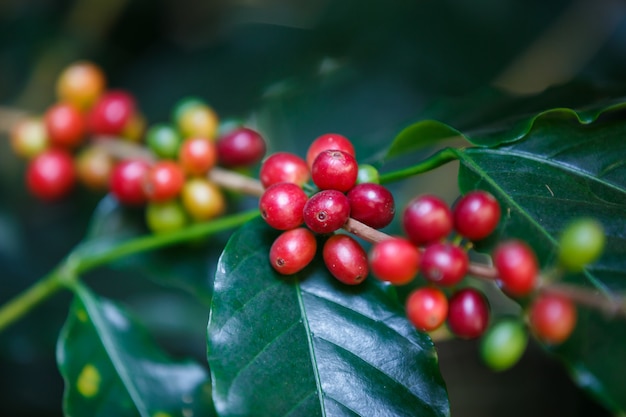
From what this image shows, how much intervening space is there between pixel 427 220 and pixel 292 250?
0.68ft

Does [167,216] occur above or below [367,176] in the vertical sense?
below

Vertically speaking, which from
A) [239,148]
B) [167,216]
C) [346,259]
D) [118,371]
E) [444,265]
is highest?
[444,265]

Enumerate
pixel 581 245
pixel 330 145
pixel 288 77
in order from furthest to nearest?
1. pixel 288 77
2. pixel 330 145
3. pixel 581 245

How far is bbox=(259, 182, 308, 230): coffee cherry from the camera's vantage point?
810mm

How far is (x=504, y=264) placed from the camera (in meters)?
0.61

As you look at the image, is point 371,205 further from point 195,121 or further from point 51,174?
point 51,174

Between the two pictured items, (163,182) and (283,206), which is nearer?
(283,206)

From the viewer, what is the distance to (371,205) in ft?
2.60

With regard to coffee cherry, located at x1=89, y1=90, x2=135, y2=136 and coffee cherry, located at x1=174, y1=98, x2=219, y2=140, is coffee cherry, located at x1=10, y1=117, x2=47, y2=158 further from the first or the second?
coffee cherry, located at x1=174, y1=98, x2=219, y2=140

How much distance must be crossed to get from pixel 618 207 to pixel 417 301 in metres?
0.33

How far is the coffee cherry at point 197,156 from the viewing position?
1.20 meters

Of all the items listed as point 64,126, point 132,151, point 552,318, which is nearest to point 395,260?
point 552,318

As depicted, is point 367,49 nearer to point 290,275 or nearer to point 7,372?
point 290,275

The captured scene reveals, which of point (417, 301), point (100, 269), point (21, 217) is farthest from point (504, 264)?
point (21, 217)
